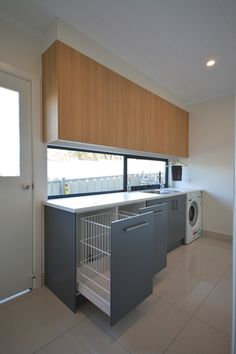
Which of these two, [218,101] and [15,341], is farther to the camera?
[218,101]

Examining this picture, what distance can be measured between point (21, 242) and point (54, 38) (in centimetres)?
188

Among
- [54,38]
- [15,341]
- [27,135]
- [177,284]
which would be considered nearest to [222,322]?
[177,284]

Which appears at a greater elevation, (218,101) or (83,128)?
(218,101)

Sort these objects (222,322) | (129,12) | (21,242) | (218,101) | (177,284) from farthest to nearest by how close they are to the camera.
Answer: (218,101) → (177,284) → (21,242) → (129,12) → (222,322)

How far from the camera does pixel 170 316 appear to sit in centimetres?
146

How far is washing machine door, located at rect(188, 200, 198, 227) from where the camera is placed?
3076 millimetres

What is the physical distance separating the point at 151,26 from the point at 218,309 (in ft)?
8.41

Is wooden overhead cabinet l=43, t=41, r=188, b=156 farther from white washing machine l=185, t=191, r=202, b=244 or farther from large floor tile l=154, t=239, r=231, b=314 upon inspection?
large floor tile l=154, t=239, r=231, b=314

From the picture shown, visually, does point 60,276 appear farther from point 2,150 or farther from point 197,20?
point 197,20

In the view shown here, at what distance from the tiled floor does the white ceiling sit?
2473 mm

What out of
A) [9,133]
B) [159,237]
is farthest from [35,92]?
[159,237]

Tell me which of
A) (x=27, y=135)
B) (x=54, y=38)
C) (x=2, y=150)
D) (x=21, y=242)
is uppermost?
(x=54, y=38)

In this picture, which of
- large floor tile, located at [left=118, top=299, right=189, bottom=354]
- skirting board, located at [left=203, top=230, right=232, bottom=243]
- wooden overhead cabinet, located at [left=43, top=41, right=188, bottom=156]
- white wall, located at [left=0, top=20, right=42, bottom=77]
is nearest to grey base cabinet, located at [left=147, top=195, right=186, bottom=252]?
skirting board, located at [left=203, top=230, right=232, bottom=243]

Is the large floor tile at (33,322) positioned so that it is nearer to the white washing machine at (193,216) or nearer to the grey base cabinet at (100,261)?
the grey base cabinet at (100,261)
